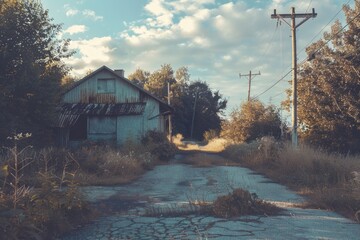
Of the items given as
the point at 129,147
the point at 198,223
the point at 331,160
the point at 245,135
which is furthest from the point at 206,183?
the point at 245,135

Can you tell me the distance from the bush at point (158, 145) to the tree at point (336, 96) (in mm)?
8632

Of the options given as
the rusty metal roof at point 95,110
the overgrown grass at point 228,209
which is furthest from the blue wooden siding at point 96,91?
the overgrown grass at point 228,209

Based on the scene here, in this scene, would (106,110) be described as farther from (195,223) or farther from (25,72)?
(195,223)

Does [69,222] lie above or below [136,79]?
below

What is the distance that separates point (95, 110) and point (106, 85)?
2307 mm

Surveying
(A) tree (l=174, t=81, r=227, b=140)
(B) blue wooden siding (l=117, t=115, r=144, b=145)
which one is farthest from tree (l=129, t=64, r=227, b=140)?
(B) blue wooden siding (l=117, t=115, r=144, b=145)

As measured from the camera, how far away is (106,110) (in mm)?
26234

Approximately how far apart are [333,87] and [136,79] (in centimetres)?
5295

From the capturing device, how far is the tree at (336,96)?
67.9 ft

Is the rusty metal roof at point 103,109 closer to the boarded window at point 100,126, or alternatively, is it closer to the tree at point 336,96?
the boarded window at point 100,126

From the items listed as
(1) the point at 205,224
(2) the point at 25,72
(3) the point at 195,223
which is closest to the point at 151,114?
(2) the point at 25,72

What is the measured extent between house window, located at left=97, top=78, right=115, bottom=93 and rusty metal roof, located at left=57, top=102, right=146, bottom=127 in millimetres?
Result: 1117

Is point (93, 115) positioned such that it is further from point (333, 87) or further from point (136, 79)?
point (136, 79)

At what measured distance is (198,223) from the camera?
7008 mm
